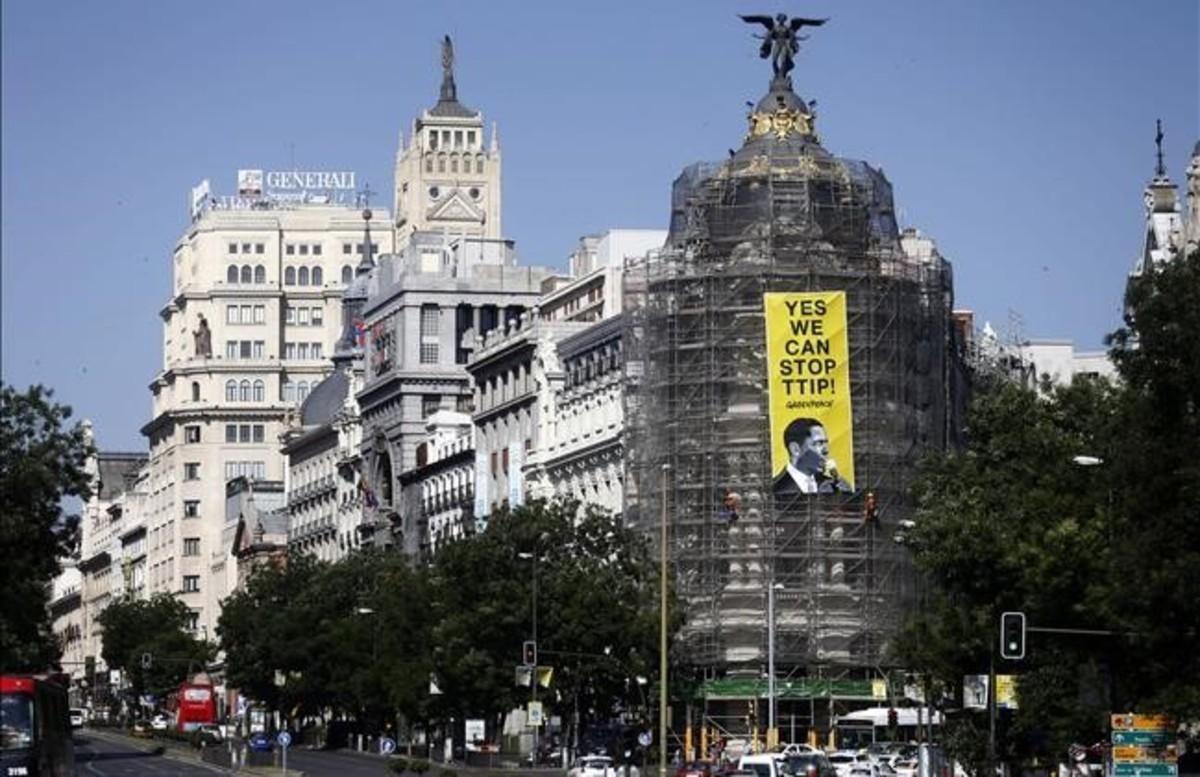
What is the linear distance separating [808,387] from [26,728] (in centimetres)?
6934

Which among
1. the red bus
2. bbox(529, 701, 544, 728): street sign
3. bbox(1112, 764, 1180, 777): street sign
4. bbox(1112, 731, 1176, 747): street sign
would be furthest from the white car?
bbox(1112, 764, 1180, 777): street sign

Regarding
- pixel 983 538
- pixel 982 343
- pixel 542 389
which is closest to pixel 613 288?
pixel 542 389

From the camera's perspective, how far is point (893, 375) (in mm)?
136500

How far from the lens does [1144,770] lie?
227 feet

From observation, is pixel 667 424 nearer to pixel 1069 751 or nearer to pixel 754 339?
pixel 754 339

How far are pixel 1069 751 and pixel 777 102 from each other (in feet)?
195

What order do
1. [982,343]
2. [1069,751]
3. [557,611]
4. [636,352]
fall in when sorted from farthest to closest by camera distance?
[982,343] < [636,352] < [557,611] < [1069,751]

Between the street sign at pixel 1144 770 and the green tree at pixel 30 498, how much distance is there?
63562 millimetres

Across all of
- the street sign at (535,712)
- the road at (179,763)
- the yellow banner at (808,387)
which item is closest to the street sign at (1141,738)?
the street sign at (535,712)

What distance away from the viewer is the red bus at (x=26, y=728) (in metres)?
68.9

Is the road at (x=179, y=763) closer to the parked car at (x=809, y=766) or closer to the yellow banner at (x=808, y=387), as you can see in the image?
the yellow banner at (x=808, y=387)

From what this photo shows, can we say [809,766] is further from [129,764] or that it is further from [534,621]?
[129,764]

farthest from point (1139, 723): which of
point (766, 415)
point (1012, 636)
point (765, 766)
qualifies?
point (766, 415)

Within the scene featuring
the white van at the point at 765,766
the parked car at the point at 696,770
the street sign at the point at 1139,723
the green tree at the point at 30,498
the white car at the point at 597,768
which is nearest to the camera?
the street sign at the point at 1139,723
